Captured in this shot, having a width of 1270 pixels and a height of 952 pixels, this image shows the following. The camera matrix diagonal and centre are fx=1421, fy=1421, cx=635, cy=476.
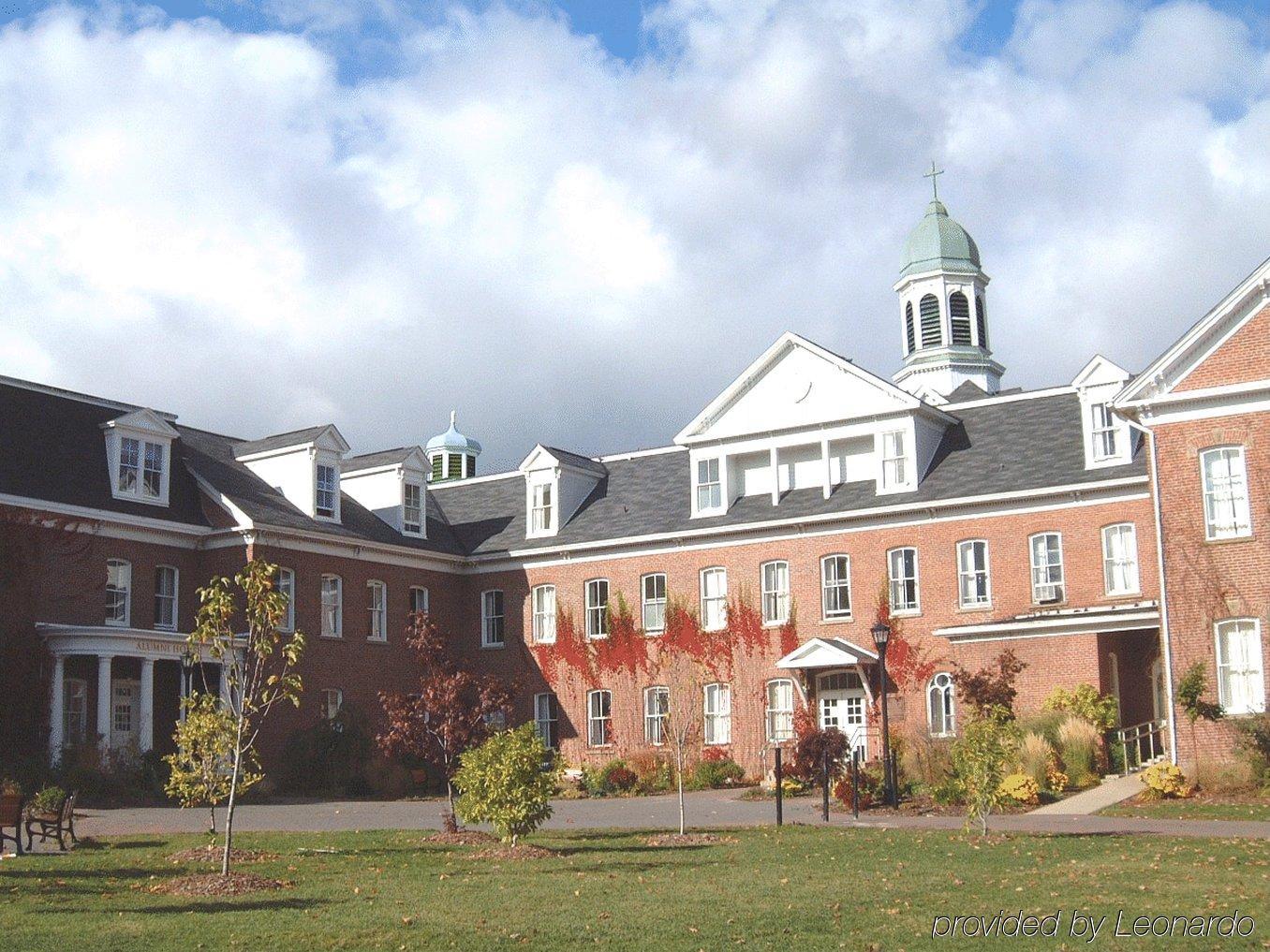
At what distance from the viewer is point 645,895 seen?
14.5m

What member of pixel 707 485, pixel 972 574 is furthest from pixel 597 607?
pixel 972 574

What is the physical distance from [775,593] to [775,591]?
0.06 meters

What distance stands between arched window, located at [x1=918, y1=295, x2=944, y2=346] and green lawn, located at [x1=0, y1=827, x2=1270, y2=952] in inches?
1422

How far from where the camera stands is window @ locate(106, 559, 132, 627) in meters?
34.6

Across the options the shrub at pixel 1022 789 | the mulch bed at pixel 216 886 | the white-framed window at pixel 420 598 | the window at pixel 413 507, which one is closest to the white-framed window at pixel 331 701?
the white-framed window at pixel 420 598

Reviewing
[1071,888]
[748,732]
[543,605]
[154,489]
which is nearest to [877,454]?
[748,732]

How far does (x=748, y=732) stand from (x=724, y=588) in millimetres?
3922

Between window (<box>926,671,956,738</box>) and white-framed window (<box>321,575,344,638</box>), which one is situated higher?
white-framed window (<box>321,575,344,638</box>)

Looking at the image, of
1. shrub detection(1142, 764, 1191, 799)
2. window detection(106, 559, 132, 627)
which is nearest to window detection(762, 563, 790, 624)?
shrub detection(1142, 764, 1191, 799)

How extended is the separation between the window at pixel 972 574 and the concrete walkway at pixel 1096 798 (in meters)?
7.16

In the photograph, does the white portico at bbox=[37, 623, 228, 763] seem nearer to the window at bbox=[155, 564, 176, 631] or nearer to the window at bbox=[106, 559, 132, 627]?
the window at bbox=[106, 559, 132, 627]

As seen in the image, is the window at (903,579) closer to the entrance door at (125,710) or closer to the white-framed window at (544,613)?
the white-framed window at (544,613)

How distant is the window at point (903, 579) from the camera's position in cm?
3594

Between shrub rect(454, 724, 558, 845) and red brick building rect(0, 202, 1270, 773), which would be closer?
shrub rect(454, 724, 558, 845)
